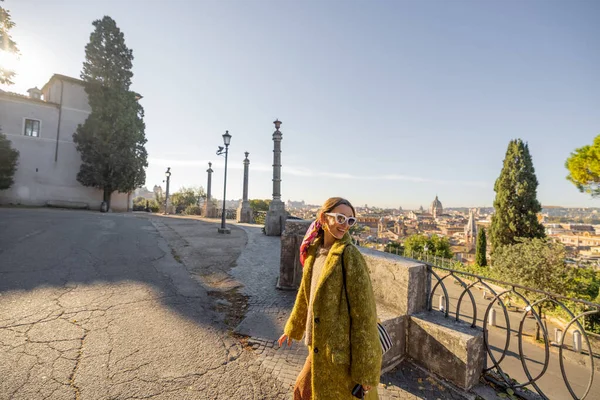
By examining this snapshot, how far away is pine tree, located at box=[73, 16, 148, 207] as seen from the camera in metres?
21.1

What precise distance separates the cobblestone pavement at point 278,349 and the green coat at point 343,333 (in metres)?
1.08

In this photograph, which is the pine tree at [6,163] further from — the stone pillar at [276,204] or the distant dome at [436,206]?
the distant dome at [436,206]

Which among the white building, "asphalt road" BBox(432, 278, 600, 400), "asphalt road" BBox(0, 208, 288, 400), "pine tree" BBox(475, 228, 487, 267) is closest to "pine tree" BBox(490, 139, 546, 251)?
"pine tree" BBox(475, 228, 487, 267)

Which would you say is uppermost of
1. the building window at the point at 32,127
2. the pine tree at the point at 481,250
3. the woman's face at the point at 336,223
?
the building window at the point at 32,127

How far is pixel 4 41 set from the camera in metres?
11.4

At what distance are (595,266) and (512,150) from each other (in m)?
11.0

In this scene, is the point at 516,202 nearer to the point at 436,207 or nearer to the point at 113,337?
the point at 113,337

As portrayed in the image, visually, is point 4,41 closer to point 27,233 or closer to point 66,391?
point 27,233

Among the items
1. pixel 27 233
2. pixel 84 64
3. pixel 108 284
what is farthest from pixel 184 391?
pixel 84 64

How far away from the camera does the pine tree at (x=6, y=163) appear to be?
19031mm

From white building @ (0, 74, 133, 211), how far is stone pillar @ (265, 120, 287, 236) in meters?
19.2

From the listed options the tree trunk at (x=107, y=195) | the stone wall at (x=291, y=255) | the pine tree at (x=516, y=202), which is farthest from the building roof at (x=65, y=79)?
the pine tree at (x=516, y=202)

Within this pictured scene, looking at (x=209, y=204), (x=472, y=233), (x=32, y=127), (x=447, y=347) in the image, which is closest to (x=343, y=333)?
(x=447, y=347)

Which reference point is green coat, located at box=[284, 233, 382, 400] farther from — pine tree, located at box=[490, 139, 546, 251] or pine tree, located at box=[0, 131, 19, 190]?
pine tree, located at box=[0, 131, 19, 190]
